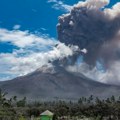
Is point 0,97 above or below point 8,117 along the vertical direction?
above

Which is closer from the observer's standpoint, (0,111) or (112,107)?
(0,111)

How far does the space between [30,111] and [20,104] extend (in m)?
26.9

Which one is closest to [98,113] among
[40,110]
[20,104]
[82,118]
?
[82,118]

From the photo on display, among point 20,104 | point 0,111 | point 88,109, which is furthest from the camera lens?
point 20,104

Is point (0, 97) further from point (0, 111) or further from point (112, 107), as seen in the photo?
point (112, 107)

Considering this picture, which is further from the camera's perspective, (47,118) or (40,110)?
Result: (40,110)

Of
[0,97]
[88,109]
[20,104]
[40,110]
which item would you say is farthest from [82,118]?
[20,104]

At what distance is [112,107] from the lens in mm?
77875

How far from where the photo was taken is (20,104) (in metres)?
108

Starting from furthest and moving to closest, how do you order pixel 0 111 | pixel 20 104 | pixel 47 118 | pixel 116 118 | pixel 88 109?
pixel 20 104 → pixel 88 109 → pixel 116 118 → pixel 0 111 → pixel 47 118

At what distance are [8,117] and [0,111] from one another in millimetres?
5569

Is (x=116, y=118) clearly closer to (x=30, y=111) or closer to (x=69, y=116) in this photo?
(x=69, y=116)

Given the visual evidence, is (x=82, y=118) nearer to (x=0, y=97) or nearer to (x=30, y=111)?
(x=30, y=111)

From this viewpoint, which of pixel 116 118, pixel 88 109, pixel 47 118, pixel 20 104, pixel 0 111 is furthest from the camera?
pixel 20 104
